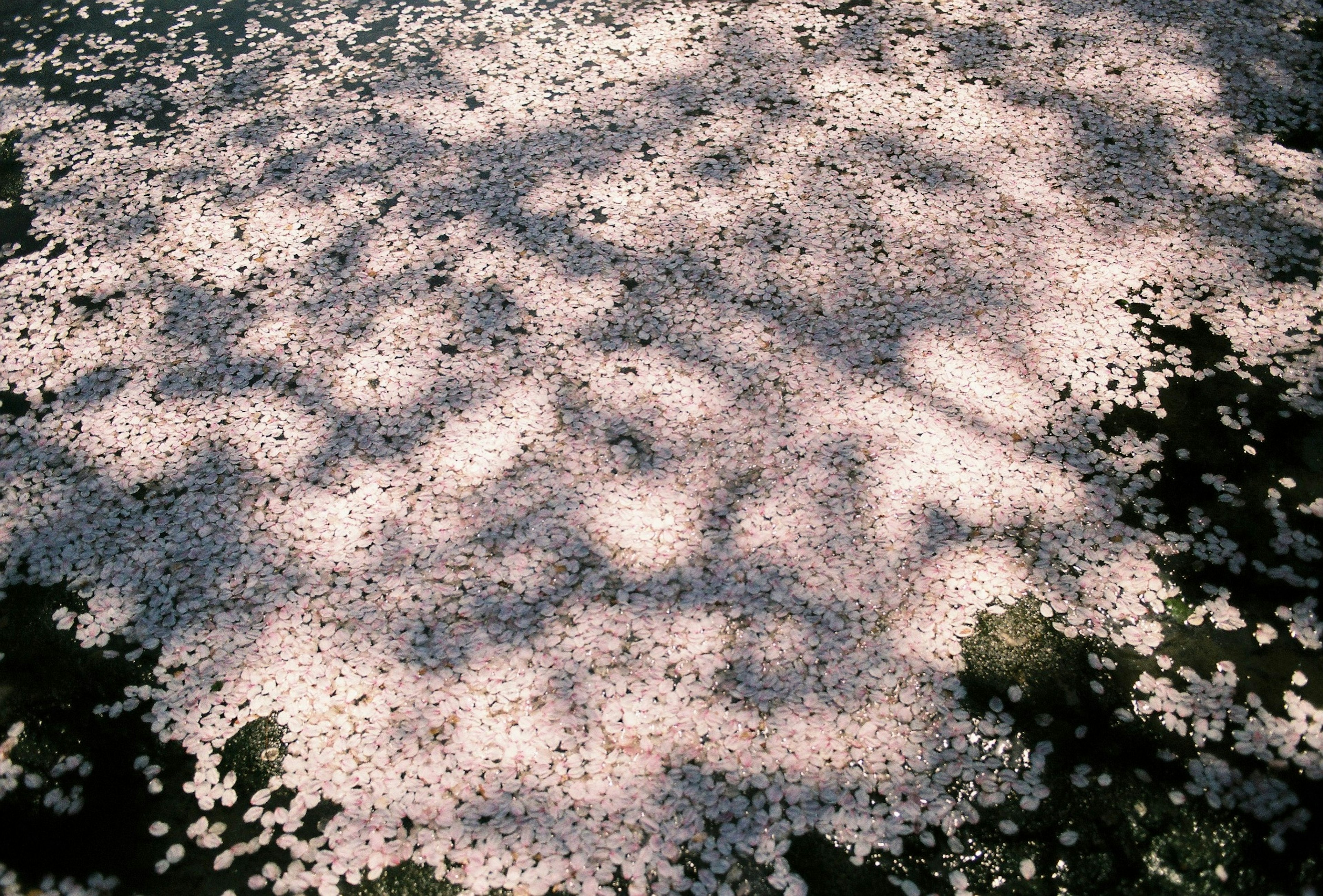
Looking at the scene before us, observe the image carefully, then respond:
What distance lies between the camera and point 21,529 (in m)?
1.99

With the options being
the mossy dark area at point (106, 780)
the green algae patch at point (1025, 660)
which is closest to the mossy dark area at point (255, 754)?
the mossy dark area at point (106, 780)

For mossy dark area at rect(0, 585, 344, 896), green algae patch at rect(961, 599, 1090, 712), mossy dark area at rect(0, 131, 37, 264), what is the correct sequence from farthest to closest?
mossy dark area at rect(0, 131, 37, 264) → green algae patch at rect(961, 599, 1090, 712) → mossy dark area at rect(0, 585, 344, 896)

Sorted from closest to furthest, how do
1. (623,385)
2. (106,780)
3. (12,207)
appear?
(106,780)
(623,385)
(12,207)

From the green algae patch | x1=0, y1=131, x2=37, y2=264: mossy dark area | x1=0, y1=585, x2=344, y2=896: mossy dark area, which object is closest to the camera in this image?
x1=0, y1=585, x2=344, y2=896: mossy dark area

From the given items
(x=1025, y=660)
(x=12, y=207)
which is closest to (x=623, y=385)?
(x=1025, y=660)

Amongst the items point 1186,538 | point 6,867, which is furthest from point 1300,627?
point 6,867

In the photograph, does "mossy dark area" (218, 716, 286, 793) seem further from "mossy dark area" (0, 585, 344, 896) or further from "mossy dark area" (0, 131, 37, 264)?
"mossy dark area" (0, 131, 37, 264)

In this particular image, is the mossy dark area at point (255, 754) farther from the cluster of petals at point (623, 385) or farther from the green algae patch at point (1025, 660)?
the green algae patch at point (1025, 660)

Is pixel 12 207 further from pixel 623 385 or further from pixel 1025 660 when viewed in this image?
pixel 1025 660

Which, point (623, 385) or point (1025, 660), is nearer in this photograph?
point (1025, 660)

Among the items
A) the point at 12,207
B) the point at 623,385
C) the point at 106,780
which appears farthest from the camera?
the point at 12,207

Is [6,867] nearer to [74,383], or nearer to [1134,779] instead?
[74,383]

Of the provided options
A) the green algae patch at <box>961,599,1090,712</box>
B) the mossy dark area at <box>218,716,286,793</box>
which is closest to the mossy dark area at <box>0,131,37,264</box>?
the mossy dark area at <box>218,716,286,793</box>

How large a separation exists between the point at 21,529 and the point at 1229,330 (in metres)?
3.04
